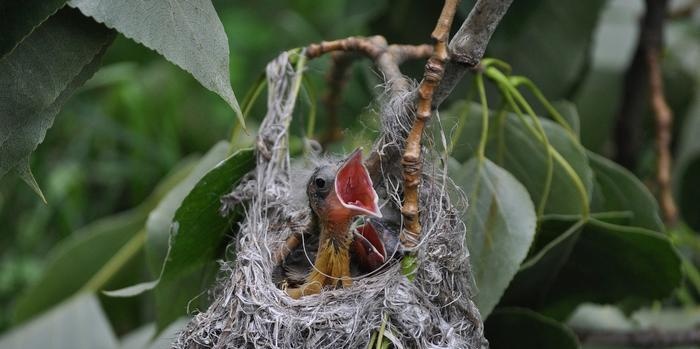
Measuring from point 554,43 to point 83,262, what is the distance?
1.09 m

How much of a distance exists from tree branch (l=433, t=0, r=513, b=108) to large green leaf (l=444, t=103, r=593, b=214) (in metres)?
0.26

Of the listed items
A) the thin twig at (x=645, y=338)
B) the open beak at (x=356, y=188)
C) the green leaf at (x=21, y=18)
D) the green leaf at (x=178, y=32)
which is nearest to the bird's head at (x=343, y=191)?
the open beak at (x=356, y=188)

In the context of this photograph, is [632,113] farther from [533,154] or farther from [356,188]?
[356,188]

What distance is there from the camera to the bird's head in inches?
42.0

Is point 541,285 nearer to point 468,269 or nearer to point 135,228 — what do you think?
point 468,269

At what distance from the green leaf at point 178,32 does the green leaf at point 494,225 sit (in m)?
0.38

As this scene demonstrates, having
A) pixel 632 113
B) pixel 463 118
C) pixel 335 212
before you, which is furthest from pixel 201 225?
pixel 632 113

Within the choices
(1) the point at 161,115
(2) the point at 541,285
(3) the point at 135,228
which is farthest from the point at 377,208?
(1) the point at 161,115

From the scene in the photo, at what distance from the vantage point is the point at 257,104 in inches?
72.4

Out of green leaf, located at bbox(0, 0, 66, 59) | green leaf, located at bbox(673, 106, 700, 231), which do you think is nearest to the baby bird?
green leaf, located at bbox(0, 0, 66, 59)

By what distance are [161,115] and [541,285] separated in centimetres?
212

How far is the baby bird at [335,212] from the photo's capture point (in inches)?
42.4

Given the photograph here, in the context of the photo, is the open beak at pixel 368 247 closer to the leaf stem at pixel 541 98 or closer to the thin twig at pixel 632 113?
the leaf stem at pixel 541 98

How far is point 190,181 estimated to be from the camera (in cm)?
131
